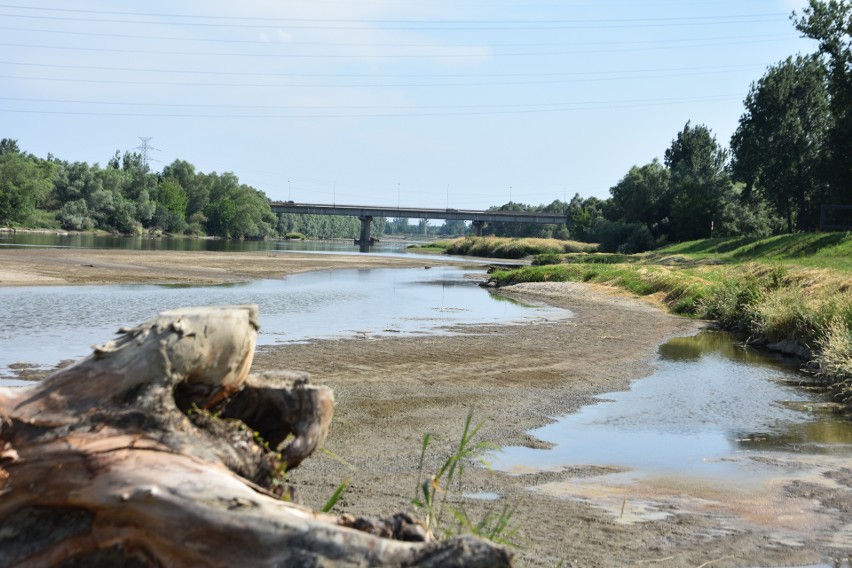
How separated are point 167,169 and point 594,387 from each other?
568 ft

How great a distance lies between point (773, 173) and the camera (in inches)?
2491

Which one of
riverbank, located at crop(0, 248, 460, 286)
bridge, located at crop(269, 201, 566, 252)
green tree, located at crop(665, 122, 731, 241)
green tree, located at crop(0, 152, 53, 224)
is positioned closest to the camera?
riverbank, located at crop(0, 248, 460, 286)

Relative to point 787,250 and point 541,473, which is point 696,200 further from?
point 541,473

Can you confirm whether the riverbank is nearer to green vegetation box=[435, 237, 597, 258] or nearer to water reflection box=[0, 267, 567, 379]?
water reflection box=[0, 267, 567, 379]

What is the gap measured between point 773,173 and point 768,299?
131 ft

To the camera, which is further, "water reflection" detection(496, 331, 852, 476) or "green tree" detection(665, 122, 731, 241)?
"green tree" detection(665, 122, 731, 241)

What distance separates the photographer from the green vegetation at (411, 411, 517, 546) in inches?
219

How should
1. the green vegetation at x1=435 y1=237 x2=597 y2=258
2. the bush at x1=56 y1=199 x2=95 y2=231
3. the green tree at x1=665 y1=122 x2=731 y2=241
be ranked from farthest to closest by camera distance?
the bush at x1=56 y1=199 x2=95 y2=231, the green vegetation at x1=435 y1=237 x2=597 y2=258, the green tree at x1=665 y1=122 x2=731 y2=241

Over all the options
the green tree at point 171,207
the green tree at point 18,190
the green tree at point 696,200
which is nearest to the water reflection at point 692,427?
the green tree at point 696,200

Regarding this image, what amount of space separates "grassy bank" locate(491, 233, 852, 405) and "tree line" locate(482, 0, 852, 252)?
892 cm

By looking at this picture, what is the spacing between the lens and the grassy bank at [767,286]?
19641 mm

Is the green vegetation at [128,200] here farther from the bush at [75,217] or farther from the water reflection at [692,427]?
the water reflection at [692,427]

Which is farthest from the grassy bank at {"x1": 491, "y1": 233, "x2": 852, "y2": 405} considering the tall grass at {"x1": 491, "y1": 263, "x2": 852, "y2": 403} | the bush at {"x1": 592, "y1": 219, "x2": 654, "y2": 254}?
the bush at {"x1": 592, "y1": 219, "x2": 654, "y2": 254}

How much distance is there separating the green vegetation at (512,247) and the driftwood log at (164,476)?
280ft
